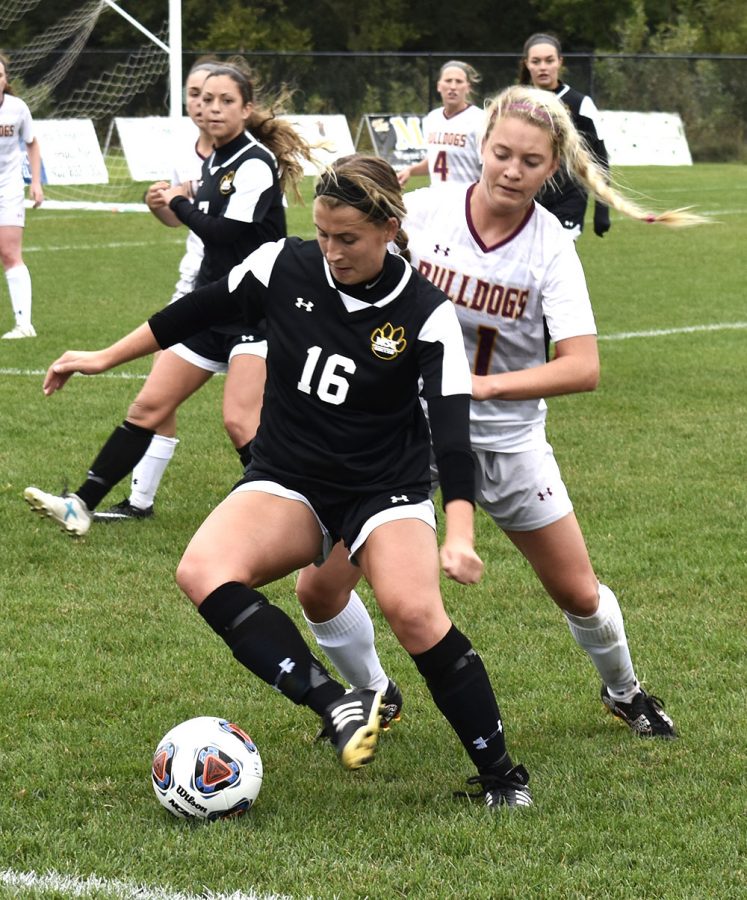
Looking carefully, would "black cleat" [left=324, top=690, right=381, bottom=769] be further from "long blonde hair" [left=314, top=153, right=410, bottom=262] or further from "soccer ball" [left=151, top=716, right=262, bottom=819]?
"long blonde hair" [left=314, top=153, right=410, bottom=262]

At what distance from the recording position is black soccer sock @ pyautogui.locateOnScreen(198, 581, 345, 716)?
340cm

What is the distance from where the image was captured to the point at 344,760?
322 cm

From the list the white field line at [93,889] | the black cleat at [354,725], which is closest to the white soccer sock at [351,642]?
the black cleat at [354,725]

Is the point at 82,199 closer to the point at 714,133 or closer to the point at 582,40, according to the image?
the point at 714,133

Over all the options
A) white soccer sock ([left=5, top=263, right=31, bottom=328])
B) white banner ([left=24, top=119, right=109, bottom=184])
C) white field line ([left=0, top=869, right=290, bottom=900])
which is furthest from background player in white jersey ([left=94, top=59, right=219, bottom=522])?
white banner ([left=24, top=119, right=109, bottom=184])

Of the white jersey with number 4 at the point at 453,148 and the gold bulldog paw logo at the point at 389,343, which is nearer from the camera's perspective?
the gold bulldog paw logo at the point at 389,343

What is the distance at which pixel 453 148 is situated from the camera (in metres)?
12.5

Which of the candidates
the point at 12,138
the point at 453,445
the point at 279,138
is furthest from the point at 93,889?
the point at 12,138

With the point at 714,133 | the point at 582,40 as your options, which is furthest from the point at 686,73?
the point at 582,40

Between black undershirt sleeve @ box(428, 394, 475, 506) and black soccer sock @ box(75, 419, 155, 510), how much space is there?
300 centimetres

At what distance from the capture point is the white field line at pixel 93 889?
3086mm

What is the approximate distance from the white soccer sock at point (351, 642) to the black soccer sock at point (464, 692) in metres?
0.59

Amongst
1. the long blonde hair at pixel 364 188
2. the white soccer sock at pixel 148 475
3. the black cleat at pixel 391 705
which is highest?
the long blonde hair at pixel 364 188

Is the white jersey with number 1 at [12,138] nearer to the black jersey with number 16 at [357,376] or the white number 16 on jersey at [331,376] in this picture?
the black jersey with number 16 at [357,376]
